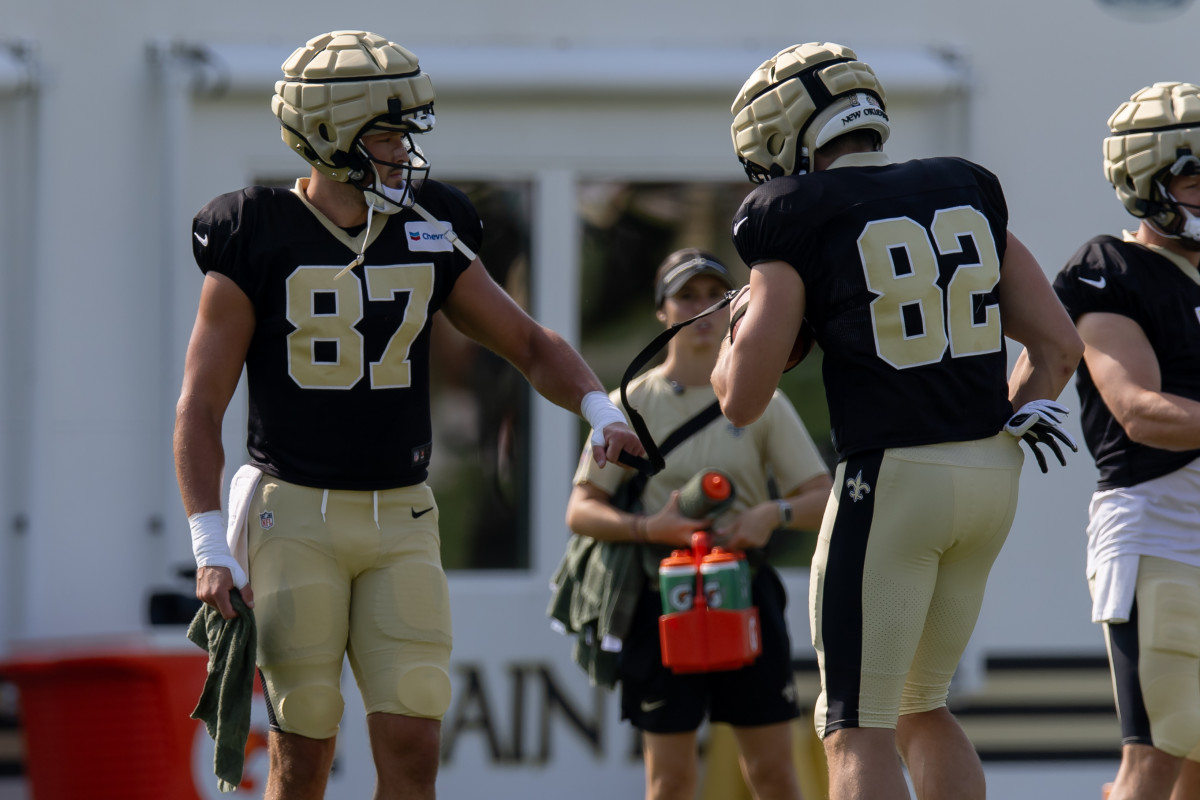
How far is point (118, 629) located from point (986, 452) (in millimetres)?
3550

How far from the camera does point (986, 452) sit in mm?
3281

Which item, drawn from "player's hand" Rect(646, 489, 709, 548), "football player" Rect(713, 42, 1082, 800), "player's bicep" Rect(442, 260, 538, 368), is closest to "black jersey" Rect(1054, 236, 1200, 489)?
"football player" Rect(713, 42, 1082, 800)

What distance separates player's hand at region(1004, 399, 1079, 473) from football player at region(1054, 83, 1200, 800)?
0.76m

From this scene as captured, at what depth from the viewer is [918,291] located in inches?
126

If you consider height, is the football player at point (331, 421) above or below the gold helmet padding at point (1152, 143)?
below

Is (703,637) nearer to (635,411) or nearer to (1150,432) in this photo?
(635,411)

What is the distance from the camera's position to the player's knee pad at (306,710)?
3451mm

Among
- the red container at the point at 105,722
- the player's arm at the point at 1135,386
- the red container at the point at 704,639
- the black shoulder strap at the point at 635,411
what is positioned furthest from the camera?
the red container at the point at 105,722

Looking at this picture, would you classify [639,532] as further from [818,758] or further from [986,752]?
[986,752]

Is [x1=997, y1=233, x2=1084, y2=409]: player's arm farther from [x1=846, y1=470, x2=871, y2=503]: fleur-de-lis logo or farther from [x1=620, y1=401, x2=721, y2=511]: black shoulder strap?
[x1=620, y1=401, x2=721, y2=511]: black shoulder strap

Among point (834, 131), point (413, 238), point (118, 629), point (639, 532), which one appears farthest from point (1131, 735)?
point (118, 629)

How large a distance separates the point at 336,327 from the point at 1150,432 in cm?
211

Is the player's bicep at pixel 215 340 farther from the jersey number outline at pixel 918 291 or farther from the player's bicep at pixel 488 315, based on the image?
the jersey number outline at pixel 918 291

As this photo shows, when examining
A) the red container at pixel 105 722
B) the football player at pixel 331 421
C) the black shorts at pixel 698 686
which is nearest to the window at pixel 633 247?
the black shorts at pixel 698 686
